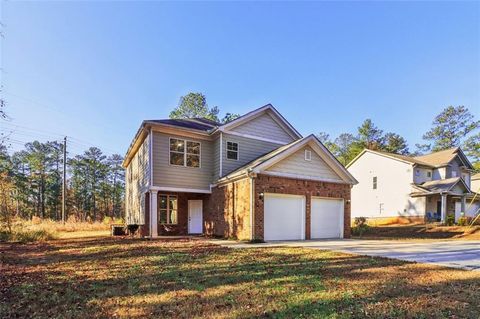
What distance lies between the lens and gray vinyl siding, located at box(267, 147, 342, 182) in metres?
13.3

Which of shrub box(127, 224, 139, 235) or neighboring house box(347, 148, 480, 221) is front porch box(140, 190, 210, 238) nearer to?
shrub box(127, 224, 139, 235)

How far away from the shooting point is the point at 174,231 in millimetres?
15516

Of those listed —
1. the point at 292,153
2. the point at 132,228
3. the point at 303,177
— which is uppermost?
the point at 292,153

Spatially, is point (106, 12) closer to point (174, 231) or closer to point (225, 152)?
point (225, 152)

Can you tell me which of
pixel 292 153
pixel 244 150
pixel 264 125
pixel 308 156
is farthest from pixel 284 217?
pixel 264 125

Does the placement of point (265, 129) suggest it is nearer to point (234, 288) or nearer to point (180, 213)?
point (180, 213)

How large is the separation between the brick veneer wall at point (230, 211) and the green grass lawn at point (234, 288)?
15.2ft

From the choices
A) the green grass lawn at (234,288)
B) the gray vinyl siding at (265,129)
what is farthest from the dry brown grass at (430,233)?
the green grass lawn at (234,288)

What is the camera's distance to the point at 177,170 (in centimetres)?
1431

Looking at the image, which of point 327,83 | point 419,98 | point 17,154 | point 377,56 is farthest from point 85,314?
point 17,154

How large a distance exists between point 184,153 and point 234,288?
10.5 metres

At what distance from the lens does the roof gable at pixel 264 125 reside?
15.2 meters

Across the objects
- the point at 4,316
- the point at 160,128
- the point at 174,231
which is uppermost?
the point at 160,128

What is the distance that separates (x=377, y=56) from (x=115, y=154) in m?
47.5
